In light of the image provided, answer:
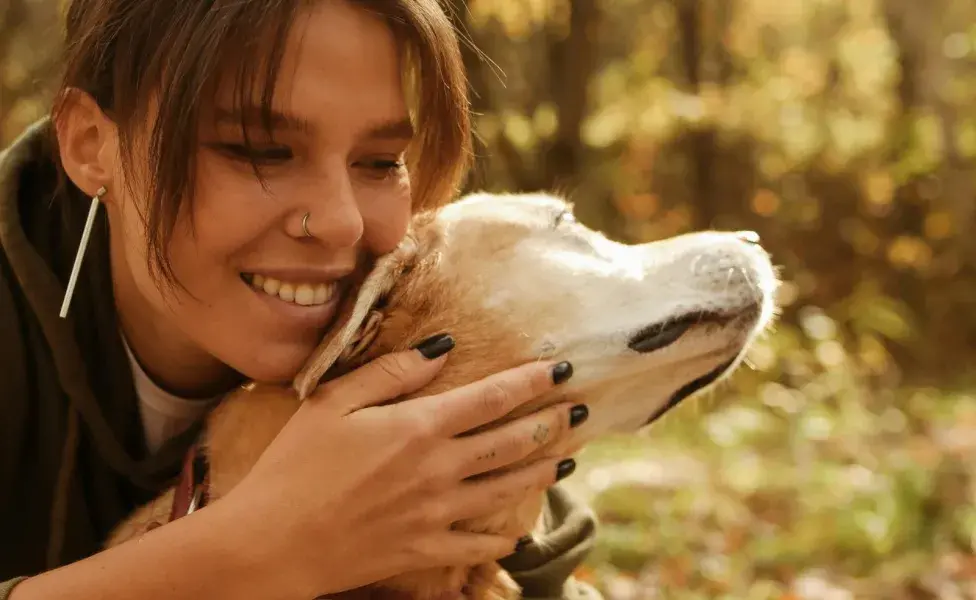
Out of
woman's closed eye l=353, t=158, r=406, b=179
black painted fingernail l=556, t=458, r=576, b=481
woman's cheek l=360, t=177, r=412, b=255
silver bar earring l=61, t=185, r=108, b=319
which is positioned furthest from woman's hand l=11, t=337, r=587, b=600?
silver bar earring l=61, t=185, r=108, b=319

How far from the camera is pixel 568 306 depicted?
1.69m

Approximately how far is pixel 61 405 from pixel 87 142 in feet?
2.16

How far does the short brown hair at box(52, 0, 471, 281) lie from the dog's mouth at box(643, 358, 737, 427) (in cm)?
81

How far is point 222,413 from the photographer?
1.77 metres

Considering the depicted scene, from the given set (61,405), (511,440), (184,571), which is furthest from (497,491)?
(61,405)

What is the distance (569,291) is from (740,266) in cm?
39

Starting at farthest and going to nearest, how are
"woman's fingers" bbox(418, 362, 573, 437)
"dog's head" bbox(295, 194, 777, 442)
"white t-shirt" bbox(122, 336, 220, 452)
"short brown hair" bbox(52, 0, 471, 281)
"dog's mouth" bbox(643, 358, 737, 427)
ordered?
"white t-shirt" bbox(122, 336, 220, 452) → "dog's mouth" bbox(643, 358, 737, 427) → "dog's head" bbox(295, 194, 777, 442) → "woman's fingers" bbox(418, 362, 573, 437) → "short brown hair" bbox(52, 0, 471, 281)

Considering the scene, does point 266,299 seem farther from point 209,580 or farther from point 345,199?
point 209,580

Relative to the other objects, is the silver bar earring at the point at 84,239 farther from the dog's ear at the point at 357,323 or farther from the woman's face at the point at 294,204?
the dog's ear at the point at 357,323

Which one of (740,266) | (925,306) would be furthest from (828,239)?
(740,266)

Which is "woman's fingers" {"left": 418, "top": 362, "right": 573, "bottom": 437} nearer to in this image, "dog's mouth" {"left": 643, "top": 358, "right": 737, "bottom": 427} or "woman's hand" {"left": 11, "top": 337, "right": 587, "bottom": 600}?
"woman's hand" {"left": 11, "top": 337, "right": 587, "bottom": 600}

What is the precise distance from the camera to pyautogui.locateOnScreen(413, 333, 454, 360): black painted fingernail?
62.5 inches

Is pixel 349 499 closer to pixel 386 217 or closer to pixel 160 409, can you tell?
pixel 386 217

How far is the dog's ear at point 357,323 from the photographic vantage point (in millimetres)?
1538
